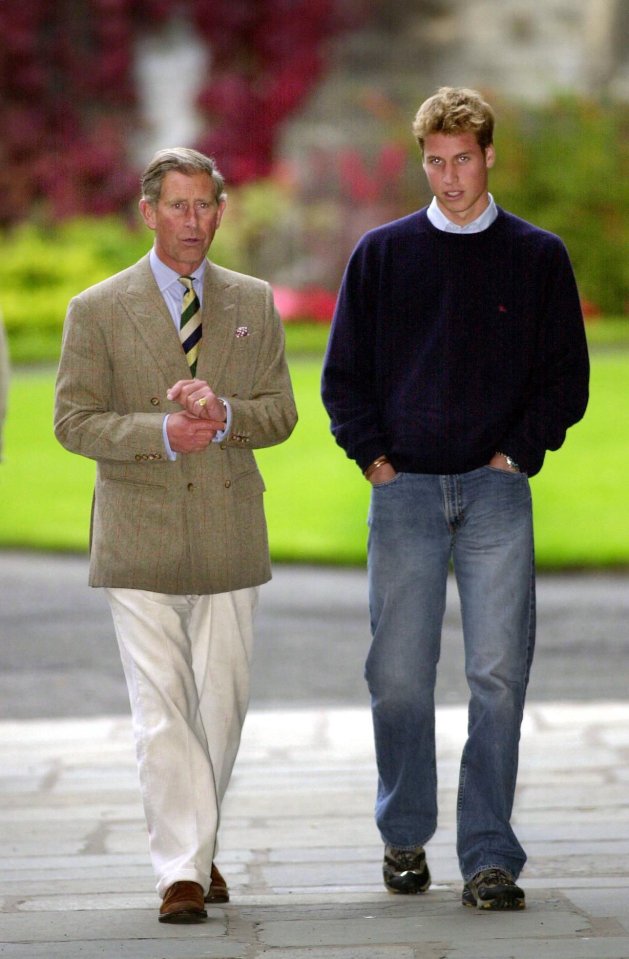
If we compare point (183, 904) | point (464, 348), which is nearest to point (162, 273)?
point (464, 348)

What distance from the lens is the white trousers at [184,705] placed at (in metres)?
3.83

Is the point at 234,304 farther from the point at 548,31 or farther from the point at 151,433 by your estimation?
the point at 548,31

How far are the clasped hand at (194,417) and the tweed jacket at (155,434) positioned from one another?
0.04 m

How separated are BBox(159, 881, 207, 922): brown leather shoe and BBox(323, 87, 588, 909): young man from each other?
0.55 m

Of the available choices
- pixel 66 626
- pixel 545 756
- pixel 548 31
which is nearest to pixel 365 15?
pixel 548 31

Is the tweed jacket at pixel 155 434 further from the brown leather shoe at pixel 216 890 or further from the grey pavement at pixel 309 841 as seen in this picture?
the grey pavement at pixel 309 841

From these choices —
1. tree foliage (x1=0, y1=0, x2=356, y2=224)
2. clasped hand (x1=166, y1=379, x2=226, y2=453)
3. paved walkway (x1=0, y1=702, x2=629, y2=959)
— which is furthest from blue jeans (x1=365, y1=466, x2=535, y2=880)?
tree foliage (x1=0, y1=0, x2=356, y2=224)

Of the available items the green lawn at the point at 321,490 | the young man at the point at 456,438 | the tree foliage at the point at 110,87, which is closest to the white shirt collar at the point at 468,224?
the young man at the point at 456,438

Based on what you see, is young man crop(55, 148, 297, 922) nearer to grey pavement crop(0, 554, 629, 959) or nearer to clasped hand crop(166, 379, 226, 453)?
clasped hand crop(166, 379, 226, 453)

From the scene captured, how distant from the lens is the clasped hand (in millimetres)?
3777

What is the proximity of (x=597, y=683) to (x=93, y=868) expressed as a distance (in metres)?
3.47

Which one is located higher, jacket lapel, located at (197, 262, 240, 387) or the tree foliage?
the tree foliage

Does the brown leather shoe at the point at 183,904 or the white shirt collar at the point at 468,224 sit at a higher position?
the white shirt collar at the point at 468,224

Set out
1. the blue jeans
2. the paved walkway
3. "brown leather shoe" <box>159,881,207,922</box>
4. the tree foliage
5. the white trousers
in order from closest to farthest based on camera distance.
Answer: the paved walkway, "brown leather shoe" <box>159,881,207,922</box>, the white trousers, the blue jeans, the tree foliage
